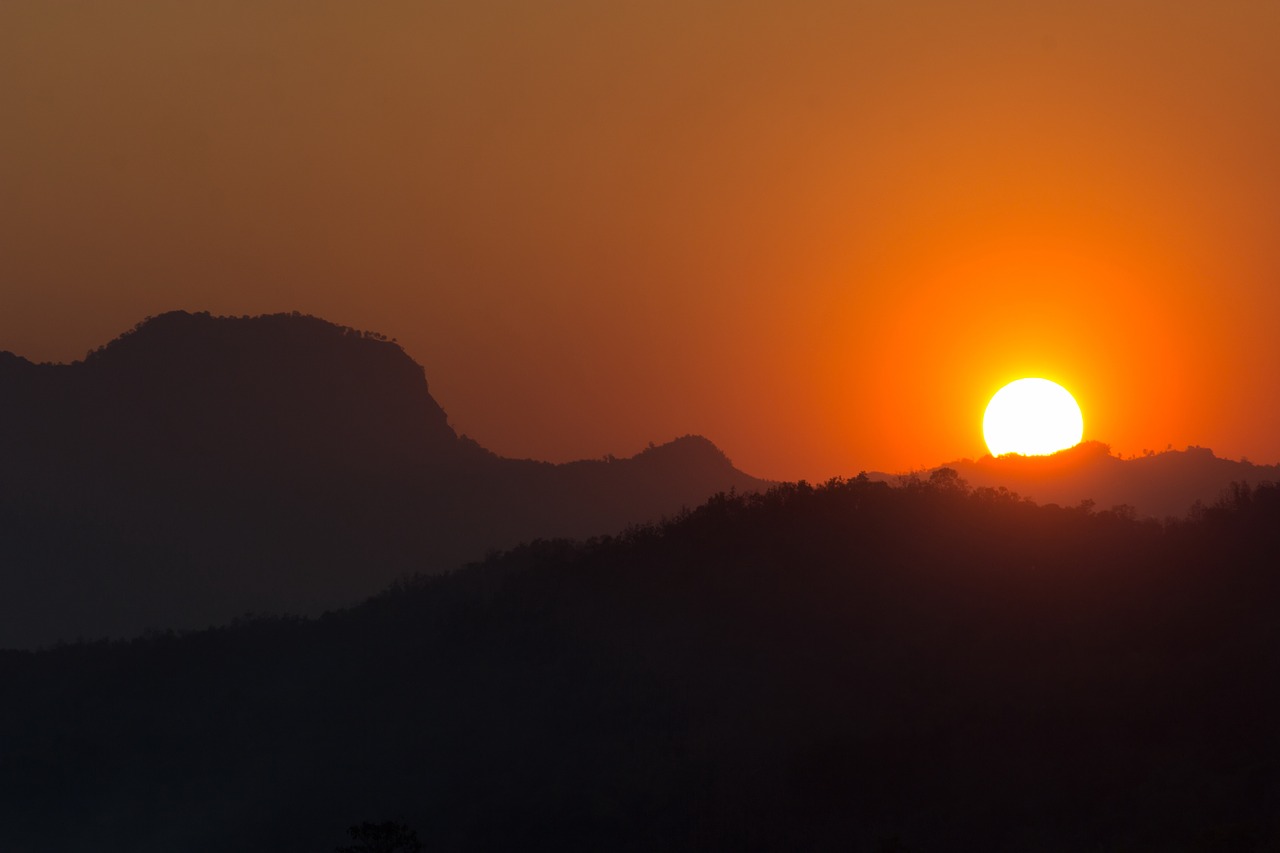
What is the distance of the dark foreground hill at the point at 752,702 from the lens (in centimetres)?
8469

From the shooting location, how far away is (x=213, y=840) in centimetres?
12550

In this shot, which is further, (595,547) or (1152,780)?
(595,547)

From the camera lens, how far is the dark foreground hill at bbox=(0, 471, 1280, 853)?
278 ft

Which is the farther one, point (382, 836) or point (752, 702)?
point (752, 702)

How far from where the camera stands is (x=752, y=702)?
10738cm

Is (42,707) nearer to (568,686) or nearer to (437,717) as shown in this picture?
(437,717)

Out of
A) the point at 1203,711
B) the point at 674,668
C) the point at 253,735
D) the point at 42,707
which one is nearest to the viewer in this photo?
the point at 1203,711

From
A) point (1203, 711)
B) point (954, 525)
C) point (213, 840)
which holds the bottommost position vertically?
point (213, 840)

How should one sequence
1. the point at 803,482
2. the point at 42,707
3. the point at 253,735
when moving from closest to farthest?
the point at 803,482, the point at 253,735, the point at 42,707

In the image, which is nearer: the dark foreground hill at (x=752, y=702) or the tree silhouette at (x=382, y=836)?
the tree silhouette at (x=382, y=836)

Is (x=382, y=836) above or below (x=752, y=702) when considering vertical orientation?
above

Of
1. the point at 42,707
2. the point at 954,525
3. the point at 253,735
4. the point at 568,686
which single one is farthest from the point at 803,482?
the point at 42,707

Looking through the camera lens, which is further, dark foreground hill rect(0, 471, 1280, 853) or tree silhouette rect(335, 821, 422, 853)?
dark foreground hill rect(0, 471, 1280, 853)

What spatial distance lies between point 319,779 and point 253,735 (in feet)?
67.7
